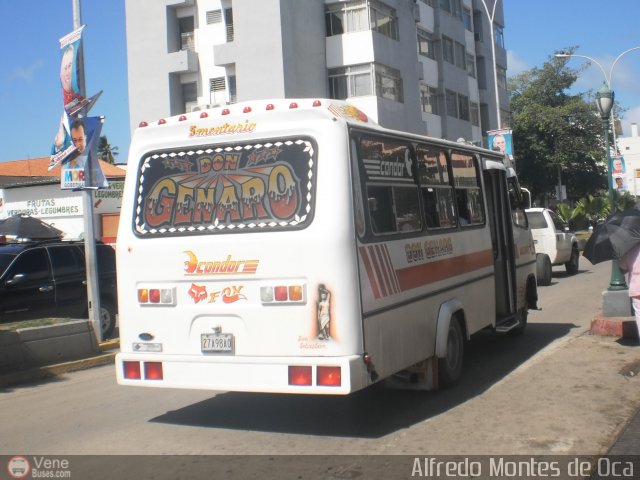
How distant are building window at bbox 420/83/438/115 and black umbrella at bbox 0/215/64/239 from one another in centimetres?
2227

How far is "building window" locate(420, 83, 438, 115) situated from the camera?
120 ft

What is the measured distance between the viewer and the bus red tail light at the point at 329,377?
18.5 ft

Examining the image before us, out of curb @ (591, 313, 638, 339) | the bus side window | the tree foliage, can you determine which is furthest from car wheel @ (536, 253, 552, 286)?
the tree foliage

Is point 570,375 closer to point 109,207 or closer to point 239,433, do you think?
point 239,433

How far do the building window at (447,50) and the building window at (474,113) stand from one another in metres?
3.63

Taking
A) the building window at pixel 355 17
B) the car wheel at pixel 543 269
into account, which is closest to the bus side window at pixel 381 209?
the car wheel at pixel 543 269

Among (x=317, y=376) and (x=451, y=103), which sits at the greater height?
(x=451, y=103)

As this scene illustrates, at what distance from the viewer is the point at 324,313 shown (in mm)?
5742

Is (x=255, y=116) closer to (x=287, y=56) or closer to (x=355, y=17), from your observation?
(x=287, y=56)

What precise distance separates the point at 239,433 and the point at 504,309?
5027 mm

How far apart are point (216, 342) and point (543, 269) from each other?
541 inches

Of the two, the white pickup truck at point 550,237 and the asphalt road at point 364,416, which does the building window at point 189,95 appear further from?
the asphalt road at point 364,416

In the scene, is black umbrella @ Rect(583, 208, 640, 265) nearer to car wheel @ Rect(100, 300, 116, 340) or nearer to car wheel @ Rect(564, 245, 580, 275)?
car wheel @ Rect(100, 300, 116, 340)

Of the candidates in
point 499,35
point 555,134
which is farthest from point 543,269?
point 499,35
